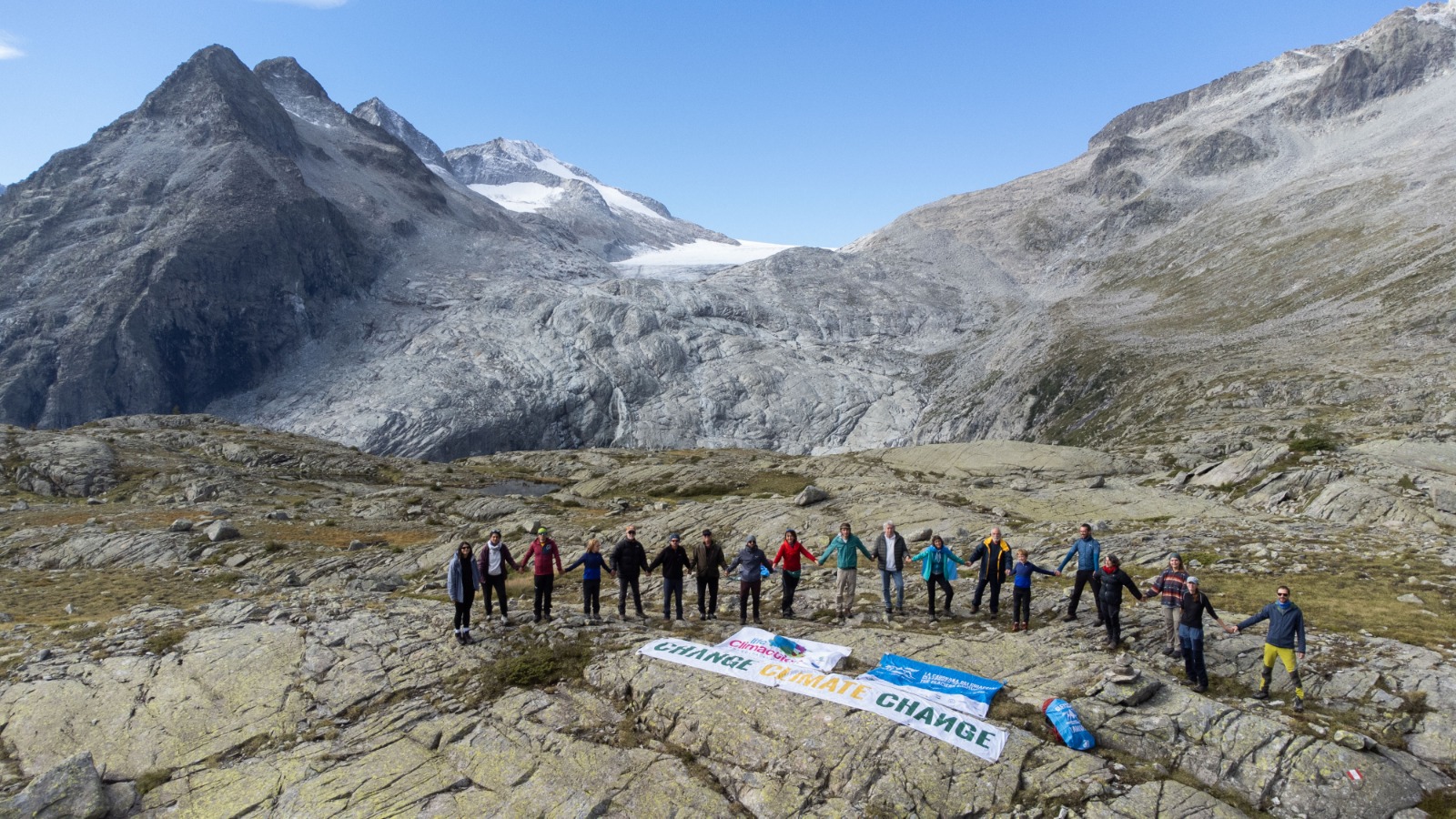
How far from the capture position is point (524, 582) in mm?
29875

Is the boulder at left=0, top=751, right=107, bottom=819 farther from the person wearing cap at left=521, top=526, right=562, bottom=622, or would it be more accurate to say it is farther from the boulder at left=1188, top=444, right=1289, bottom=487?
the boulder at left=1188, top=444, right=1289, bottom=487

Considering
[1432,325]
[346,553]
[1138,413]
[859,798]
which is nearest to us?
[859,798]

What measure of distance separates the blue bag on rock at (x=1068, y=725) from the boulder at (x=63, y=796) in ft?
58.4

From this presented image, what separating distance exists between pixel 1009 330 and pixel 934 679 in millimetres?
145477

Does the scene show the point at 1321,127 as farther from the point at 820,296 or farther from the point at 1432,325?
the point at 1432,325

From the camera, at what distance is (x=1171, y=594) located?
15727 millimetres

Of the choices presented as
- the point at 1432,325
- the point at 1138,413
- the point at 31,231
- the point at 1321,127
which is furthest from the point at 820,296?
the point at 31,231

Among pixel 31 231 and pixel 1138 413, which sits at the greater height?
pixel 31 231

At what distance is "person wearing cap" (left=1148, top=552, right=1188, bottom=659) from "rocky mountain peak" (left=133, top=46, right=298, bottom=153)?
213 m

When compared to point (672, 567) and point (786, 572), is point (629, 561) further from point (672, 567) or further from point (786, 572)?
point (786, 572)

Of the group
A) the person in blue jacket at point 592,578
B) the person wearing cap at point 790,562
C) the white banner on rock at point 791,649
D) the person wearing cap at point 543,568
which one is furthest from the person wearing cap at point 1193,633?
the person wearing cap at point 543,568

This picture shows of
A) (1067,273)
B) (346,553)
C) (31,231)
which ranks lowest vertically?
(346,553)

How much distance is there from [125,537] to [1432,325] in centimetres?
10781

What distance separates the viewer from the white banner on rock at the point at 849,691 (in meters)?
12.4
